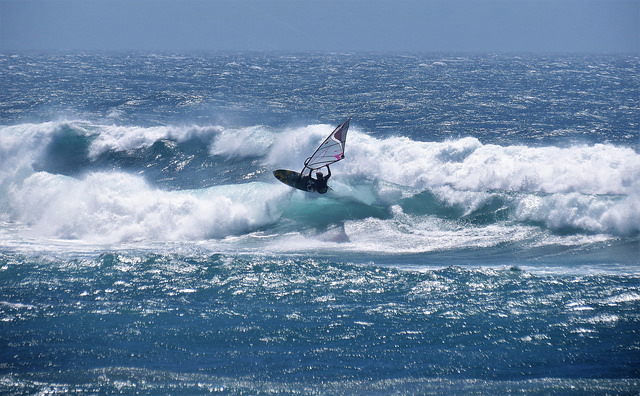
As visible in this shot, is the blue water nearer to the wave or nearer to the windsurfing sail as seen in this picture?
the wave

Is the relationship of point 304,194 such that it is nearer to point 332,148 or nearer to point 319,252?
point 332,148

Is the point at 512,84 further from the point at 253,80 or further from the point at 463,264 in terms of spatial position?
the point at 463,264

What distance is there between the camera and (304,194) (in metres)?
24.9

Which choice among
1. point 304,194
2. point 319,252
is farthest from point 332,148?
point 304,194

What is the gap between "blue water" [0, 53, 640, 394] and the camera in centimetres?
1236

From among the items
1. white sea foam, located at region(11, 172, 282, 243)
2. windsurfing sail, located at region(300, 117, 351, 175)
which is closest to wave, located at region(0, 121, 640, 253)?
white sea foam, located at region(11, 172, 282, 243)

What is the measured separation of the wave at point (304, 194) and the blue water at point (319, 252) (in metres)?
0.12

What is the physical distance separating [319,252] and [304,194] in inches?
231

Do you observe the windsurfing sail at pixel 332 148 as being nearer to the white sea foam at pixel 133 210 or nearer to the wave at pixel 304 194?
the wave at pixel 304 194

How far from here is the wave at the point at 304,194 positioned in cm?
2120

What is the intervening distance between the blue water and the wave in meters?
0.12

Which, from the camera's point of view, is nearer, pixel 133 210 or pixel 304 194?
pixel 133 210

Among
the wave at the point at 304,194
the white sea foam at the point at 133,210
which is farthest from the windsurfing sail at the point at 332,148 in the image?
the white sea foam at the point at 133,210

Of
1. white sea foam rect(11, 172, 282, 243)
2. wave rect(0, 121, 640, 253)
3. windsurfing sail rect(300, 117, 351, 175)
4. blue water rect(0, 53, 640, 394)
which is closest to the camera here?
blue water rect(0, 53, 640, 394)
